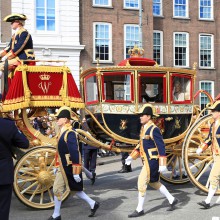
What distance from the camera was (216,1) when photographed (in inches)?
1095

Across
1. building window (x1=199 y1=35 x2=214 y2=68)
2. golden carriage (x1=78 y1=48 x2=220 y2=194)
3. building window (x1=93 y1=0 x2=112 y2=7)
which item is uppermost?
building window (x1=93 y1=0 x2=112 y2=7)

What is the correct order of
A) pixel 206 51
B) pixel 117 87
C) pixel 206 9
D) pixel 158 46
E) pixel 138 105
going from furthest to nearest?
pixel 206 9
pixel 206 51
pixel 158 46
pixel 117 87
pixel 138 105

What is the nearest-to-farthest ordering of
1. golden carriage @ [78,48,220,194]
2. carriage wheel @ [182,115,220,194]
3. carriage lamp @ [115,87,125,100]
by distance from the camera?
carriage wheel @ [182,115,220,194], golden carriage @ [78,48,220,194], carriage lamp @ [115,87,125,100]

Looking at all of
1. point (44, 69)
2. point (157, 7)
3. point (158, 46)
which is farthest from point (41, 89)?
point (157, 7)

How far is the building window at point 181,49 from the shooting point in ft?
87.4

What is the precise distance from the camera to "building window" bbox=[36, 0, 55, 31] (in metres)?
23.0

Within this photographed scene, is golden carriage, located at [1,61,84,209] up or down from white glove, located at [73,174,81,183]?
up

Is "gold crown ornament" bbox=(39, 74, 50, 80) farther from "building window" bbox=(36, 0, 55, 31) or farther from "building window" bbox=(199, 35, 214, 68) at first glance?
"building window" bbox=(199, 35, 214, 68)

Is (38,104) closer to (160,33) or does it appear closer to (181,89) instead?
(181,89)

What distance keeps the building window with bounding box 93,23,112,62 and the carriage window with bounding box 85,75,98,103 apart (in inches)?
614

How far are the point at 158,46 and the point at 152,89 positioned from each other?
1794cm

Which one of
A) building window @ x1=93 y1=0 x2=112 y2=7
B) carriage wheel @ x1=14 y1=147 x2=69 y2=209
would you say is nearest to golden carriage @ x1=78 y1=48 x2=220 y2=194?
carriage wheel @ x1=14 y1=147 x2=69 y2=209

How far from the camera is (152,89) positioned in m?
8.66

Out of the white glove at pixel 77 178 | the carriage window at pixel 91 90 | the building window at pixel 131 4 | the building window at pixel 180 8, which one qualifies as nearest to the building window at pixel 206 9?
the building window at pixel 180 8
